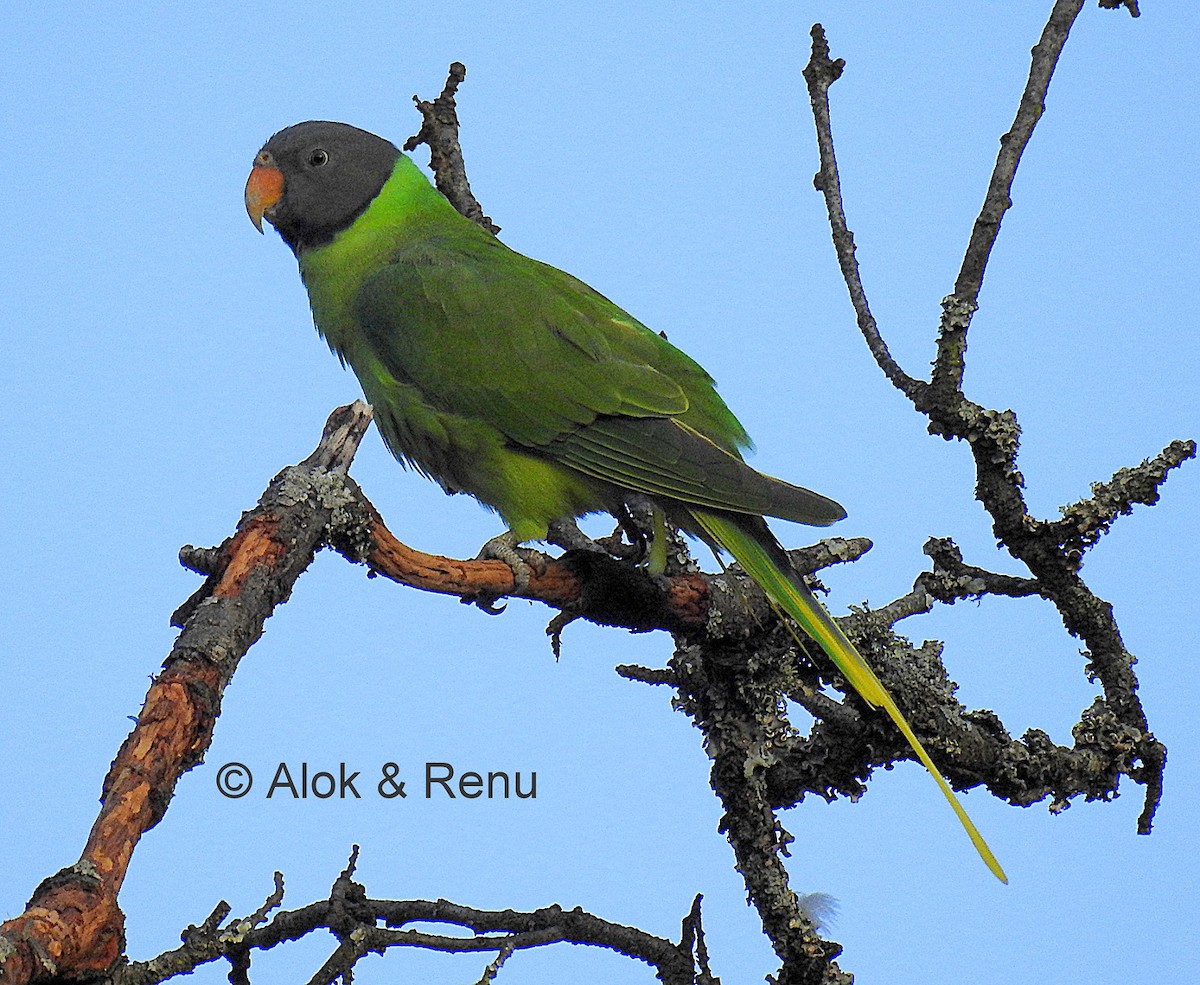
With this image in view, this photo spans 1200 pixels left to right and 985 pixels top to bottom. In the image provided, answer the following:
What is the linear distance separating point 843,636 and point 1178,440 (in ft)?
2.13

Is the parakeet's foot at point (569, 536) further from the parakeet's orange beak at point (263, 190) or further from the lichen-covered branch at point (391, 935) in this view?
the parakeet's orange beak at point (263, 190)

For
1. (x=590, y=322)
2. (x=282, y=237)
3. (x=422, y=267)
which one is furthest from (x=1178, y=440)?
(x=282, y=237)

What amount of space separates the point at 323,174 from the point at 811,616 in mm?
1401

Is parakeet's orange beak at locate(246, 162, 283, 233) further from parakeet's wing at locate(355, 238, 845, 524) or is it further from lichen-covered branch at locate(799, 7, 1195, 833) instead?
lichen-covered branch at locate(799, 7, 1195, 833)

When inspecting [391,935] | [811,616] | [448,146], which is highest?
[448,146]

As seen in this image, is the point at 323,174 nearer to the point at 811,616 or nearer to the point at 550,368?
the point at 550,368

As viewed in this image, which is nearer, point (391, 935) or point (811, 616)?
point (391, 935)

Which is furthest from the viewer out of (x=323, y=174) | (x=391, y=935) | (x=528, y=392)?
(x=323, y=174)

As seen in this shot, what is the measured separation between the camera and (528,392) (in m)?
2.24

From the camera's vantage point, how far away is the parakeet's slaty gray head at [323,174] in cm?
261

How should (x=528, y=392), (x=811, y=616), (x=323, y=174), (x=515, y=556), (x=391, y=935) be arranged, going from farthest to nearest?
(x=323, y=174)
(x=528, y=392)
(x=515, y=556)
(x=811, y=616)
(x=391, y=935)

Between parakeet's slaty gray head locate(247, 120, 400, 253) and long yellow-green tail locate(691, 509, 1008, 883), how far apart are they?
1.10m

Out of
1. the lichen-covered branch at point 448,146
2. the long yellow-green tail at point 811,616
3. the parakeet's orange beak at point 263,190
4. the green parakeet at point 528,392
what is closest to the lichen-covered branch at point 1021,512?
the long yellow-green tail at point 811,616

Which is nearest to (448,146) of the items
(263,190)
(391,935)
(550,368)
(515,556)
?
(263,190)
